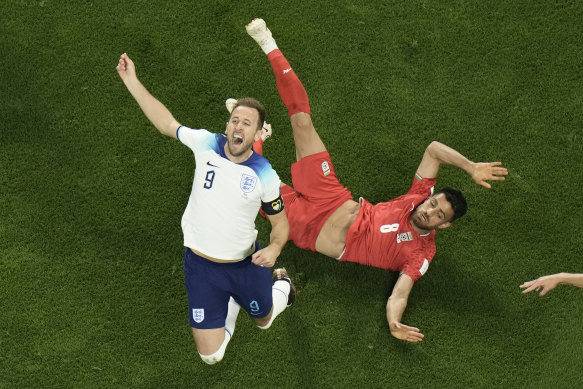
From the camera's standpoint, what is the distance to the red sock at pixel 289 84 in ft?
19.8

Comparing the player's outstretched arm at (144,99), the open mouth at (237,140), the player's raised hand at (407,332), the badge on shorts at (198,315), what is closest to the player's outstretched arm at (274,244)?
the open mouth at (237,140)

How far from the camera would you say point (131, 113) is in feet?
22.1

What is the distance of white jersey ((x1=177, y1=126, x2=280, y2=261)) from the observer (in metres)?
5.02

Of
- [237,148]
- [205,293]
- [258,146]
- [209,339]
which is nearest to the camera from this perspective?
[237,148]

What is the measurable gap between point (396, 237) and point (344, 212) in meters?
0.64

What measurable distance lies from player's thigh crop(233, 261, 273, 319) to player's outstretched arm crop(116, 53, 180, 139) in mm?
1512

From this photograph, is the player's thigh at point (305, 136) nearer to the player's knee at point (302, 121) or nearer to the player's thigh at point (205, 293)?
the player's knee at point (302, 121)

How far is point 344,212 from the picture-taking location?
623cm

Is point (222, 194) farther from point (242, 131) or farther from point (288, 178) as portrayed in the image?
point (288, 178)

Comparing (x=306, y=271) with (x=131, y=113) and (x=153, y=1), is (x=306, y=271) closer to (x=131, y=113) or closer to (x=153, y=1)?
(x=131, y=113)

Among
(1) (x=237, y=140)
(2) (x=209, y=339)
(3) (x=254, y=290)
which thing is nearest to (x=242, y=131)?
(1) (x=237, y=140)

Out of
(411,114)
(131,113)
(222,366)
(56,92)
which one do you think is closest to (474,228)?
(411,114)

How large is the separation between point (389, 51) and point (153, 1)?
3.01 meters

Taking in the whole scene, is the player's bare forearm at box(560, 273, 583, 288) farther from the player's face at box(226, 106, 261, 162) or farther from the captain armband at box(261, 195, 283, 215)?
the player's face at box(226, 106, 261, 162)
